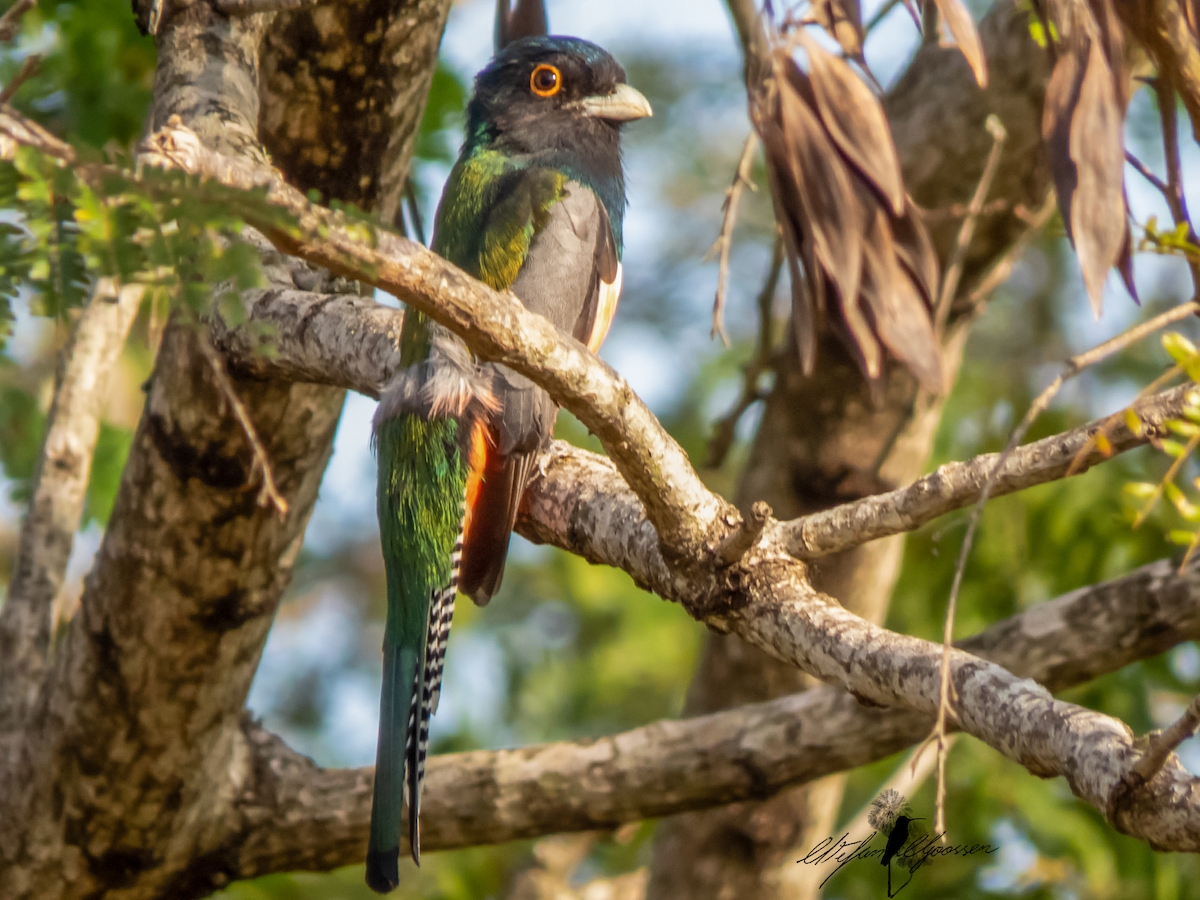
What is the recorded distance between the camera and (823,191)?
2.37 meters

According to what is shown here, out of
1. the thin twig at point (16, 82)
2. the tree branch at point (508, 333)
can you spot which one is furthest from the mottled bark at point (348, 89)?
the tree branch at point (508, 333)

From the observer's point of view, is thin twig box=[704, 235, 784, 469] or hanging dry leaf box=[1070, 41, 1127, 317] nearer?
hanging dry leaf box=[1070, 41, 1127, 317]

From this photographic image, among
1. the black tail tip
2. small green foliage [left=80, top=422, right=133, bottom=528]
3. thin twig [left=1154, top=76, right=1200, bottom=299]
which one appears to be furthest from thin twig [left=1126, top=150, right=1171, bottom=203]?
small green foliage [left=80, top=422, right=133, bottom=528]

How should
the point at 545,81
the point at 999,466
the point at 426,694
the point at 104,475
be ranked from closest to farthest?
1. the point at 999,466
2. the point at 426,694
3. the point at 545,81
4. the point at 104,475

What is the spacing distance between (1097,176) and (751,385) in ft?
7.44

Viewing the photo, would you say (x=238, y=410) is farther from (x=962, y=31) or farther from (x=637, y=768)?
(x=637, y=768)

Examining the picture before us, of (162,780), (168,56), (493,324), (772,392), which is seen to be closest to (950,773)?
(772,392)

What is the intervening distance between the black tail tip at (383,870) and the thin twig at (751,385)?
83.3 inches

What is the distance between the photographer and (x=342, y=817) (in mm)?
3373

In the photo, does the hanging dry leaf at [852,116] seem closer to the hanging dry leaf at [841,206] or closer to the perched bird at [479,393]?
the hanging dry leaf at [841,206]

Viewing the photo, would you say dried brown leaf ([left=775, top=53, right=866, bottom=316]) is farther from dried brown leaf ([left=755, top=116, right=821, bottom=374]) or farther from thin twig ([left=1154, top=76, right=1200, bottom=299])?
thin twig ([left=1154, top=76, right=1200, bottom=299])

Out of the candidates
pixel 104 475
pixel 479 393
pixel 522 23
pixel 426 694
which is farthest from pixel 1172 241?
pixel 104 475

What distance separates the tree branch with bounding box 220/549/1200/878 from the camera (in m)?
3.05

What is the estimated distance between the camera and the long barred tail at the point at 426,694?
277 cm
